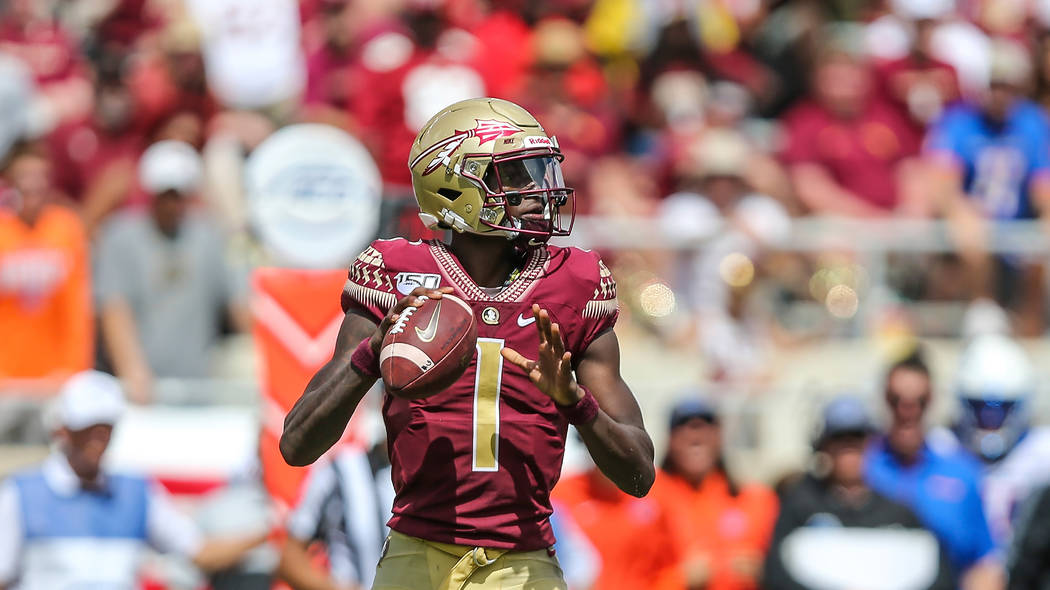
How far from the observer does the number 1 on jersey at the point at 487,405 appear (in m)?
4.09

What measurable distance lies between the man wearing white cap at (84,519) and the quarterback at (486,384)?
329 cm

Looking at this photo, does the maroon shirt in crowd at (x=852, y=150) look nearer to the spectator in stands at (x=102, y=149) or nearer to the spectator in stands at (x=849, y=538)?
the spectator in stands at (x=849, y=538)

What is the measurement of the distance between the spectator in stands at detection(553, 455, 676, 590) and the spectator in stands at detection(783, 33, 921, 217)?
3.22m

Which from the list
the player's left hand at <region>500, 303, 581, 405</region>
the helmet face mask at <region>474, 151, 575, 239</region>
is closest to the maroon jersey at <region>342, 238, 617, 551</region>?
the helmet face mask at <region>474, 151, 575, 239</region>

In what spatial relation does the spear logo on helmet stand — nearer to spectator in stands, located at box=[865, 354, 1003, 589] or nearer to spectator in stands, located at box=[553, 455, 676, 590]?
spectator in stands, located at box=[553, 455, 676, 590]

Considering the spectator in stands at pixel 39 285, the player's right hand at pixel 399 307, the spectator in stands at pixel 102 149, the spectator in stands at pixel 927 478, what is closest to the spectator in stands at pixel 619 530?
the spectator in stands at pixel 927 478

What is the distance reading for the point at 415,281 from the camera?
414 centimetres

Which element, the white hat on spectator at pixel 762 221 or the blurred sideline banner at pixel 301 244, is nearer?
the blurred sideline banner at pixel 301 244

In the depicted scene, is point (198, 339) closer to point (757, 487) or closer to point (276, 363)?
point (276, 363)

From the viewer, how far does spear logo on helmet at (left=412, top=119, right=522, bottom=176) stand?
4.20 m

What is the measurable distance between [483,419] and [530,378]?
24cm

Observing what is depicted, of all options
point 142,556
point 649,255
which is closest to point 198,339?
point 142,556

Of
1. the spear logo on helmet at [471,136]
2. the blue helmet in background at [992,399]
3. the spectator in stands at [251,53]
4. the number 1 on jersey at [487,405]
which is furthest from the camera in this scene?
the spectator in stands at [251,53]

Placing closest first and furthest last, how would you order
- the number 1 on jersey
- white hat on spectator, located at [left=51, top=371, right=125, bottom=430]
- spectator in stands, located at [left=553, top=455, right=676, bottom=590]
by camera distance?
1. the number 1 on jersey
2. white hat on spectator, located at [left=51, top=371, right=125, bottom=430]
3. spectator in stands, located at [left=553, top=455, right=676, bottom=590]
